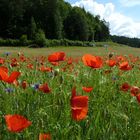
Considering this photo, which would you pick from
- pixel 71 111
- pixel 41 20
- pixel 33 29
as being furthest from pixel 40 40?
pixel 71 111

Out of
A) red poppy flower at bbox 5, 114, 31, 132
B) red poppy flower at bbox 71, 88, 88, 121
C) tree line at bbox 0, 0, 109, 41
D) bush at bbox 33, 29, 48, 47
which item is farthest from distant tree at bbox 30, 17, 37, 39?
red poppy flower at bbox 5, 114, 31, 132

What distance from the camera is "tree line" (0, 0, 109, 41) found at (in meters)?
74.8

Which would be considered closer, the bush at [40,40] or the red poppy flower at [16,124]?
the red poppy flower at [16,124]

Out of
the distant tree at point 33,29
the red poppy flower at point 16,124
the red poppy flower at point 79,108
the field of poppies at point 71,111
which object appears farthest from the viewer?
the distant tree at point 33,29

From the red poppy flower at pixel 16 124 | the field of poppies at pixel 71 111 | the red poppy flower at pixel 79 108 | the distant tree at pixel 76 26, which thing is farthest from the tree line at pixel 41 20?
the red poppy flower at pixel 16 124

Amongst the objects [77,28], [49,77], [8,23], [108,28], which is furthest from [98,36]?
[49,77]

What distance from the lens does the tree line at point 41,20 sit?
7481 cm

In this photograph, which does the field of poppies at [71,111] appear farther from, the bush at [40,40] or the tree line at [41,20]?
the tree line at [41,20]

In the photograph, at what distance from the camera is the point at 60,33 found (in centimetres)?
7906

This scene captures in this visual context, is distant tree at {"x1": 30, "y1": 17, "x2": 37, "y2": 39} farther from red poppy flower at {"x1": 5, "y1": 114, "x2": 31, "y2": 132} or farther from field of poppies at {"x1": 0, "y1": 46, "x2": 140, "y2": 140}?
red poppy flower at {"x1": 5, "y1": 114, "x2": 31, "y2": 132}

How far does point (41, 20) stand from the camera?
3184 inches

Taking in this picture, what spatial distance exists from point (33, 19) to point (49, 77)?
7431 cm

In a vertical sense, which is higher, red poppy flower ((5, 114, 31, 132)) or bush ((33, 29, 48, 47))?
red poppy flower ((5, 114, 31, 132))

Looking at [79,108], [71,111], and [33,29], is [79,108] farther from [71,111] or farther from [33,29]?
[33,29]
